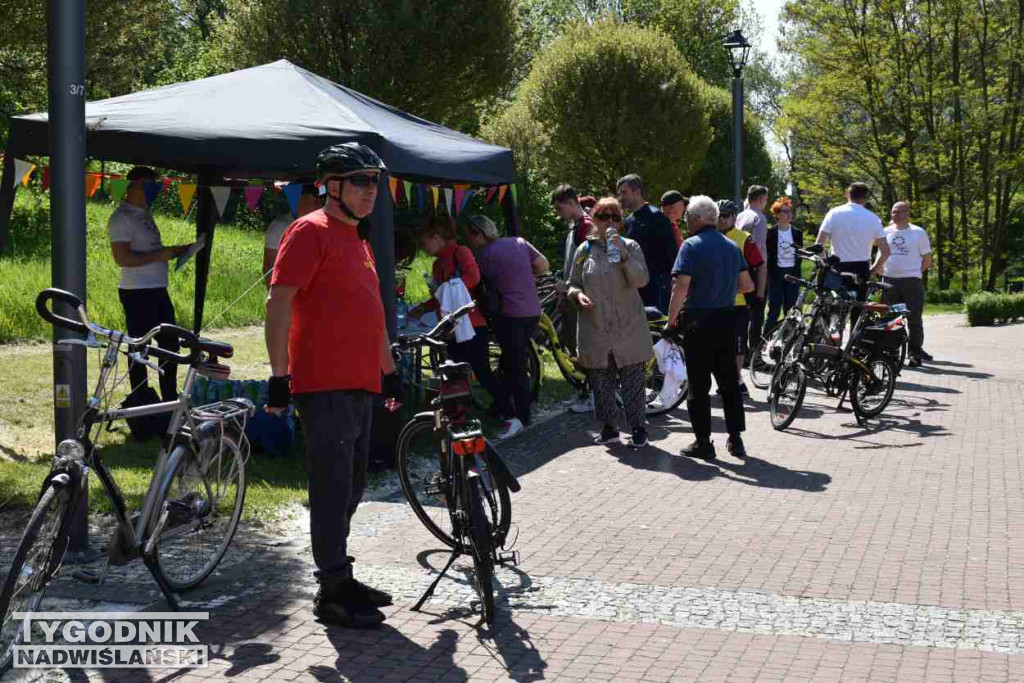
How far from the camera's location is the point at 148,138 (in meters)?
8.50

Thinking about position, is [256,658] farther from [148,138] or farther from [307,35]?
[307,35]

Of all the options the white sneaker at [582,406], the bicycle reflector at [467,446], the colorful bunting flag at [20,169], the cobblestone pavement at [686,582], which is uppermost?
the colorful bunting flag at [20,169]

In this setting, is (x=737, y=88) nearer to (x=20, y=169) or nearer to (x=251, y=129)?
(x=251, y=129)

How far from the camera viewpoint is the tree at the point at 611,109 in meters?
31.3

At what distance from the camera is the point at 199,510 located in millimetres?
5797

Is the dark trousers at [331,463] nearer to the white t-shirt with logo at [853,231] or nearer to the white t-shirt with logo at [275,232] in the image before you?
the white t-shirt with logo at [275,232]

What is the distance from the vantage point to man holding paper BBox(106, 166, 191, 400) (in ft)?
30.3

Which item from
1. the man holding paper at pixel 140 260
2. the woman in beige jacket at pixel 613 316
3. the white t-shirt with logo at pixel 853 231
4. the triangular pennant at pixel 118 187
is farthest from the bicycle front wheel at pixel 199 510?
the white t-shirt with logo at pixel 853 231

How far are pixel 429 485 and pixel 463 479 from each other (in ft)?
1.94

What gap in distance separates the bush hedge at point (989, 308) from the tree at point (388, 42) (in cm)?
903

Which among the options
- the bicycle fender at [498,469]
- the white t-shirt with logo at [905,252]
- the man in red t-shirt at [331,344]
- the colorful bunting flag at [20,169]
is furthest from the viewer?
the white t-shirt with logo at [905,252]

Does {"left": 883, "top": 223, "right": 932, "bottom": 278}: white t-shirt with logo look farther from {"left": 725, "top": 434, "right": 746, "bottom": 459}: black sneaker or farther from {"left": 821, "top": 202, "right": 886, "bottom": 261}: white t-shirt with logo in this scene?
{"left": 725, "top": 434, "right": 746, "bottom": 459}: black sneaker

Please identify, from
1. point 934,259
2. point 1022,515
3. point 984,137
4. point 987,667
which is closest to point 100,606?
point 987,667

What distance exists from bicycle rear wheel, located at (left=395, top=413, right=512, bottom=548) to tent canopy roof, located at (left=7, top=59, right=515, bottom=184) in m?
2.42
